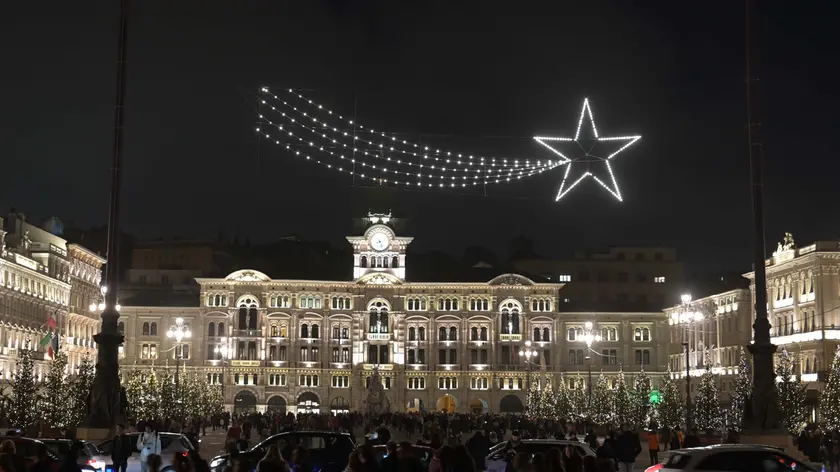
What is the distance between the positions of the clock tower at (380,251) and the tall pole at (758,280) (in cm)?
7888

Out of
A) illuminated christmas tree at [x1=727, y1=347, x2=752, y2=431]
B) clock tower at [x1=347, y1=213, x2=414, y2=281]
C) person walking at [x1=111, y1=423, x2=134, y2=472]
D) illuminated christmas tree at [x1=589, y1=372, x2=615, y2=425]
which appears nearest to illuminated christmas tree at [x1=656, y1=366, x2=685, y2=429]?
illuminated christmas tree at [x1=589, y1=372, x2=615, y2=425]

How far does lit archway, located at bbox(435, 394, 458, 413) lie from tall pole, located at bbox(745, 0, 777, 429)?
255 feet

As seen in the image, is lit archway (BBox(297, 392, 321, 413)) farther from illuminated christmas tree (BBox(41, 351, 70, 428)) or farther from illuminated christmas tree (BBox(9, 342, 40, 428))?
illuminated christmas tree (BBox(9, 342, 40, 428))

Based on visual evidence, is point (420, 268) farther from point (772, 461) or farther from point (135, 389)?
point (772, 461)

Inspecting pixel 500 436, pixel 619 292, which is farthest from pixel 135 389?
pixel 619 292

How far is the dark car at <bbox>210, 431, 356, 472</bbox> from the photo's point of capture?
816 inches

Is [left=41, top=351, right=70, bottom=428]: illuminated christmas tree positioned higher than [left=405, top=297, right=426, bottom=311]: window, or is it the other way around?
[left=405, top=297, right=426, bottom=311]: window

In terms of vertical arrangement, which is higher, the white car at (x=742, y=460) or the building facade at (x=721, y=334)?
the building facade at (x=721, y=334)

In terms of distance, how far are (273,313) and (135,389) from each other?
4349 cm

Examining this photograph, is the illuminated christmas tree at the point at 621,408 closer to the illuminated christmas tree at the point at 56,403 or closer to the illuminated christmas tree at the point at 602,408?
the illuminated christmas tree at the point at 602,408

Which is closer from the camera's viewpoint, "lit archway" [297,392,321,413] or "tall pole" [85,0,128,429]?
"tall pole" [85,0,128,429]

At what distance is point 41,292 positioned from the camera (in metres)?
79.5

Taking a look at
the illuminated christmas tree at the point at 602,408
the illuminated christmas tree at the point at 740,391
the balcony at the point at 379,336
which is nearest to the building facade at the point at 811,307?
the illuminated christmas tree at the point at 602,408

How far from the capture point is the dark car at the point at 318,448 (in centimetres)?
2072
